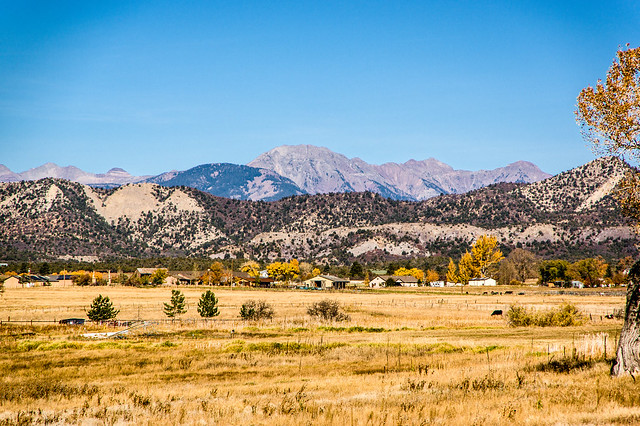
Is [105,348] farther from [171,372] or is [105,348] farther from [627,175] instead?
[627,175]

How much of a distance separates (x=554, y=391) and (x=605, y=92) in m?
10.5

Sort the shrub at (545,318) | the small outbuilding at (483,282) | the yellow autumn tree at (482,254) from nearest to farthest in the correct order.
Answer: the shrub at (545,318) < the yellow autumn tree at (482,254) < the small outbuilding at (483,282)

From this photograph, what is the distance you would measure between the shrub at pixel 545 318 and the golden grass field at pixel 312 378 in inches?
159

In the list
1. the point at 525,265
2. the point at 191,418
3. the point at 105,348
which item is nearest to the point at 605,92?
the point at 191,418

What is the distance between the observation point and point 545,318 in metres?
46.7

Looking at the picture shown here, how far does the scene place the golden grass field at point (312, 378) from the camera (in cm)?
1529

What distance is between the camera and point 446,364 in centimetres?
2488

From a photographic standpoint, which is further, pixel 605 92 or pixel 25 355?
pixel 25 355

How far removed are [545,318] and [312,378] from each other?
29924mm

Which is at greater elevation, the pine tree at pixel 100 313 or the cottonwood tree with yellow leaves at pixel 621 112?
the cottonwood tree with yellow leaves at pixel 621 112

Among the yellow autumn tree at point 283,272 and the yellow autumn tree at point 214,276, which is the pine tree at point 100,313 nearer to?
the yellow autumn tree at point 214,276

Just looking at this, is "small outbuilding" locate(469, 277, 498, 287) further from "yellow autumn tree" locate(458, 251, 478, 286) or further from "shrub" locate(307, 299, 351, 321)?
"shrub" locate(307, 299, 351, 321)

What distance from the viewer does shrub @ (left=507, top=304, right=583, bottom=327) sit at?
45656 mm

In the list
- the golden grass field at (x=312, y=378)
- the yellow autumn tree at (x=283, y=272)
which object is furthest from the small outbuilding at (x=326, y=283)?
the golden grass field at (x=312, y=378)
